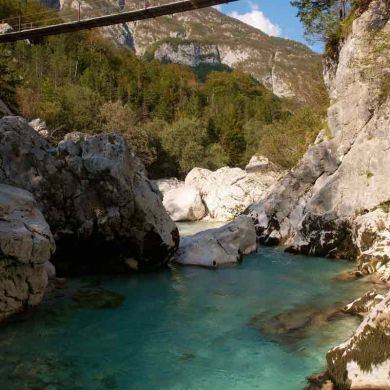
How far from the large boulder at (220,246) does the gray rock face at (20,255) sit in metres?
5.96

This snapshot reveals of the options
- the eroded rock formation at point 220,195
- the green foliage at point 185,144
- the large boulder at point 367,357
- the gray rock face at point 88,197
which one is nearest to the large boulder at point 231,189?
the eroded rock formation at point 220,195

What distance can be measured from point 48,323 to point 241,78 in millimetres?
106127

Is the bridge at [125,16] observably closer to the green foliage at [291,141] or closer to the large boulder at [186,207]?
the large boulder at [186,207]

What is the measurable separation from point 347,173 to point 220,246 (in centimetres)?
579

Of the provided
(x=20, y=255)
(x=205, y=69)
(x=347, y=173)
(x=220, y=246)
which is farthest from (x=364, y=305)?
(x=205, y=69)

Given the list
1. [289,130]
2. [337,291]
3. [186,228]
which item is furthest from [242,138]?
[337,291]

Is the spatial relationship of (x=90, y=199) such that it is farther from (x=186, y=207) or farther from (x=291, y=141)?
(x=291, y=141)

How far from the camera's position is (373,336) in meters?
6.30

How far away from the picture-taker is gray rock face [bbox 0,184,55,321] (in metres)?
8.72

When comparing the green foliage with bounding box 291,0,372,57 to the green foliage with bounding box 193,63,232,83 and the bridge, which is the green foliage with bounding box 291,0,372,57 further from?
the green foliage with bounding box 193,63,232,83

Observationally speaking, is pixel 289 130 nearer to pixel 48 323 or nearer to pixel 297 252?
pixel 297 252

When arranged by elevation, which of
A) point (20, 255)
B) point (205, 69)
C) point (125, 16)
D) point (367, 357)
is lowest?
point (367, 357)

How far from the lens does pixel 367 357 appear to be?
241 inches

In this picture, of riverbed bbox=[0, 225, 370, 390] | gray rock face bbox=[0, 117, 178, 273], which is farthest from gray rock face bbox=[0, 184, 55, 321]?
gray rock face bbox=[0, 117, 178, 273]
